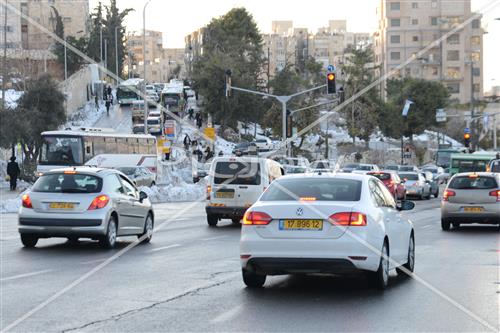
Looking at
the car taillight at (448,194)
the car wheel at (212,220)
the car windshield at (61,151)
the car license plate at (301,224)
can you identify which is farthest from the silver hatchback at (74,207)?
the car windshield at (61,151)

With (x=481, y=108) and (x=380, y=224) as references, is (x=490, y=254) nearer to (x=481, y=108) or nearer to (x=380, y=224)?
(x=380, y=224)

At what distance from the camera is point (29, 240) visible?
1897 centimetres

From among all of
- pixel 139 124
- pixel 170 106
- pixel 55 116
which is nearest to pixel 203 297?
pixel 55 116

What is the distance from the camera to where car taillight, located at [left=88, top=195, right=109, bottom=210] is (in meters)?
18.4

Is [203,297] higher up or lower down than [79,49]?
lower down

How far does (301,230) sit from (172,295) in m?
1.73

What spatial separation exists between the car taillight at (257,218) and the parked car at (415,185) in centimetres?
3836

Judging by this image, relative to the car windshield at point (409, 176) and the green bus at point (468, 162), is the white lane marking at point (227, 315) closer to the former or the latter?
the car windshield at point (409, 176)

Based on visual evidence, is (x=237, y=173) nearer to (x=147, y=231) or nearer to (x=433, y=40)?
(x=147, y=231)

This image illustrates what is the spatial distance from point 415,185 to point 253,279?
39.0 meters

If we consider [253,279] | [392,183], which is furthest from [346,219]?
[392,183]

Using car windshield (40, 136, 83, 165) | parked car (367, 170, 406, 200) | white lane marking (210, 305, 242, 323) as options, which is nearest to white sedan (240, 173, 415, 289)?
white lane marking (210, 305, 242, 323)

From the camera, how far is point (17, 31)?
5522 inches

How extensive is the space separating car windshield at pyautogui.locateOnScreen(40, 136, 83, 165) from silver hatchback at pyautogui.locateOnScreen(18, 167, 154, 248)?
31.4m
